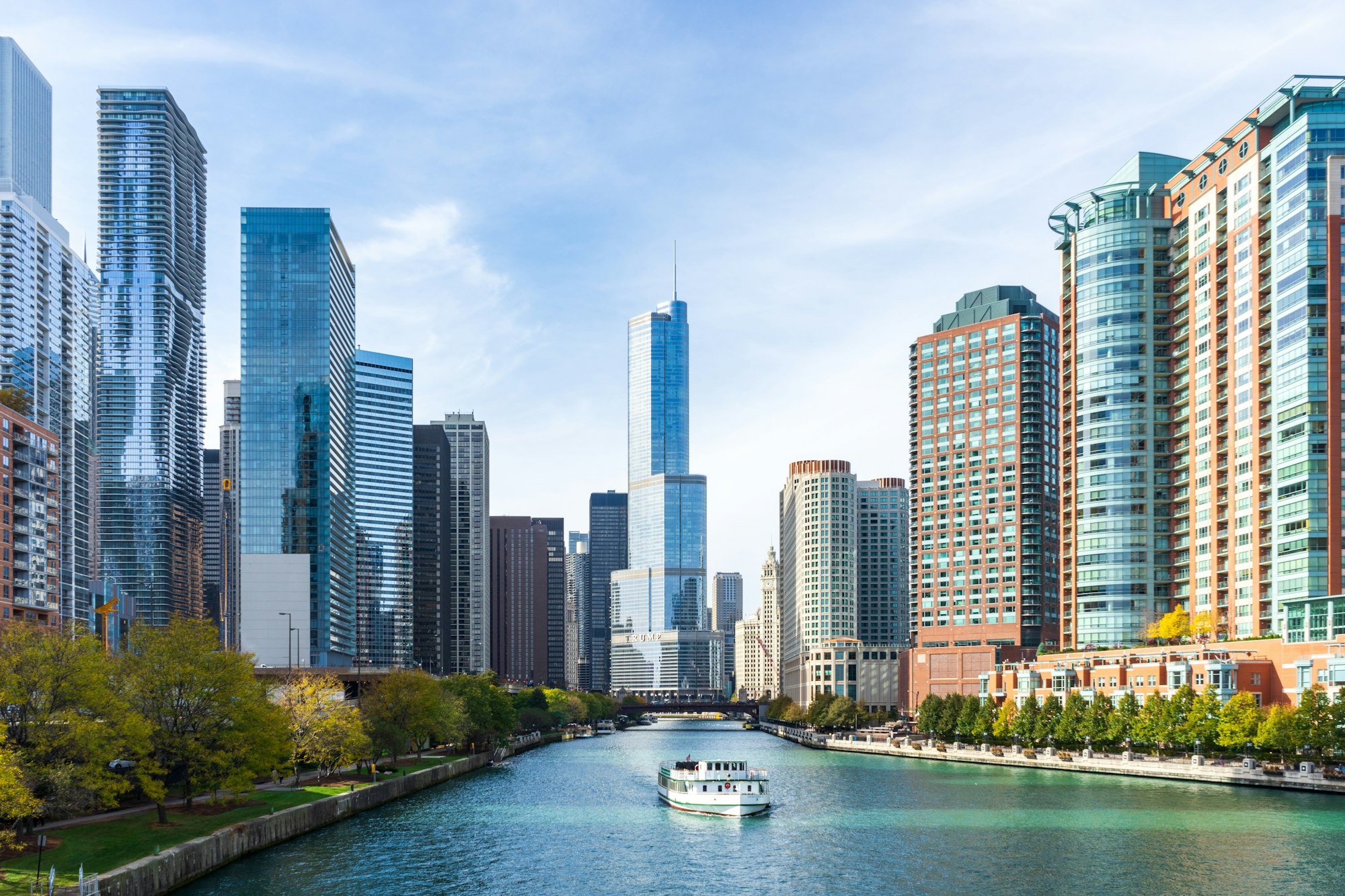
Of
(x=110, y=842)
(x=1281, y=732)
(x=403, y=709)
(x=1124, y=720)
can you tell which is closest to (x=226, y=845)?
(x=110, y=842)

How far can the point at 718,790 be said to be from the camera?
146375mm

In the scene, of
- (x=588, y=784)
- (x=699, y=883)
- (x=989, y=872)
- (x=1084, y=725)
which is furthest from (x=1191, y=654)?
(x=699, y=883)

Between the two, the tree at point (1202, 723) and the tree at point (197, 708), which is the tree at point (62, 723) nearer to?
the tree at point (197, 708)

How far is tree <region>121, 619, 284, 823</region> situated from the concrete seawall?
201 inches

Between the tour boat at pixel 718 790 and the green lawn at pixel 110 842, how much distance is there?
48.1 m

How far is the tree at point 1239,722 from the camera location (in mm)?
164125

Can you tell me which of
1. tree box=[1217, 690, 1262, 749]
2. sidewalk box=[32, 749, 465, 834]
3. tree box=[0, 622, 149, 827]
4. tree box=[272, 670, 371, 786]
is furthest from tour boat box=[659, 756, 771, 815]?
tree box=[0, 622, 149, 827]

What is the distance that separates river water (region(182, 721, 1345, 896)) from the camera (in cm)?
9494

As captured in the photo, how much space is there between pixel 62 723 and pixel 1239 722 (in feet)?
462

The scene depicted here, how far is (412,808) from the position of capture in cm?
14512

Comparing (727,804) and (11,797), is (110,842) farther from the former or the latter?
(727,804)

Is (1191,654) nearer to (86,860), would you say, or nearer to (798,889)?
(798,889)

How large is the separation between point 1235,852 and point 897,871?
28.2m

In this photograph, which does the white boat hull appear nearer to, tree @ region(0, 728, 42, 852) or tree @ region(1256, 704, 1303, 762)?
tree @ region(1256, 704, 1303, 762)
